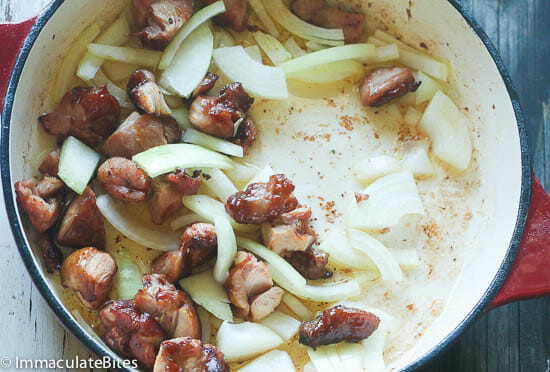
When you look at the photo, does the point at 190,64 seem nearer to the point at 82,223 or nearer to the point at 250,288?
the point at 82,223

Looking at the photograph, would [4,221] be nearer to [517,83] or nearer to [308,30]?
[308,30]

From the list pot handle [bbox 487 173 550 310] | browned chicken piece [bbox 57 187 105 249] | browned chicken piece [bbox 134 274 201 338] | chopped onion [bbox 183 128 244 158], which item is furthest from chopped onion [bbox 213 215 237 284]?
pot handle [bbox 487 173 550 310]

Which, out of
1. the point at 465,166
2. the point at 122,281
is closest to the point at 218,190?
the point at 122,281

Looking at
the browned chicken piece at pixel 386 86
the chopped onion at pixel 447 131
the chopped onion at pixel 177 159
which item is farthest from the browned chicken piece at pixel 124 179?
the chopped onion at pixel 447 131

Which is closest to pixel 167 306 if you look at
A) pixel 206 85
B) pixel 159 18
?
pixel 206 85

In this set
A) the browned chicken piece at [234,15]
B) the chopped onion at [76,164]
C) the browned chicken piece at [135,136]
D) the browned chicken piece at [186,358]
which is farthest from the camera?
the browned chicken piece at [234,15]

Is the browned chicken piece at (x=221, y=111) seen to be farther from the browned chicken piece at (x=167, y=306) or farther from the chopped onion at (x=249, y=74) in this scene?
the browned chicken piece at (x=167, y=306)
